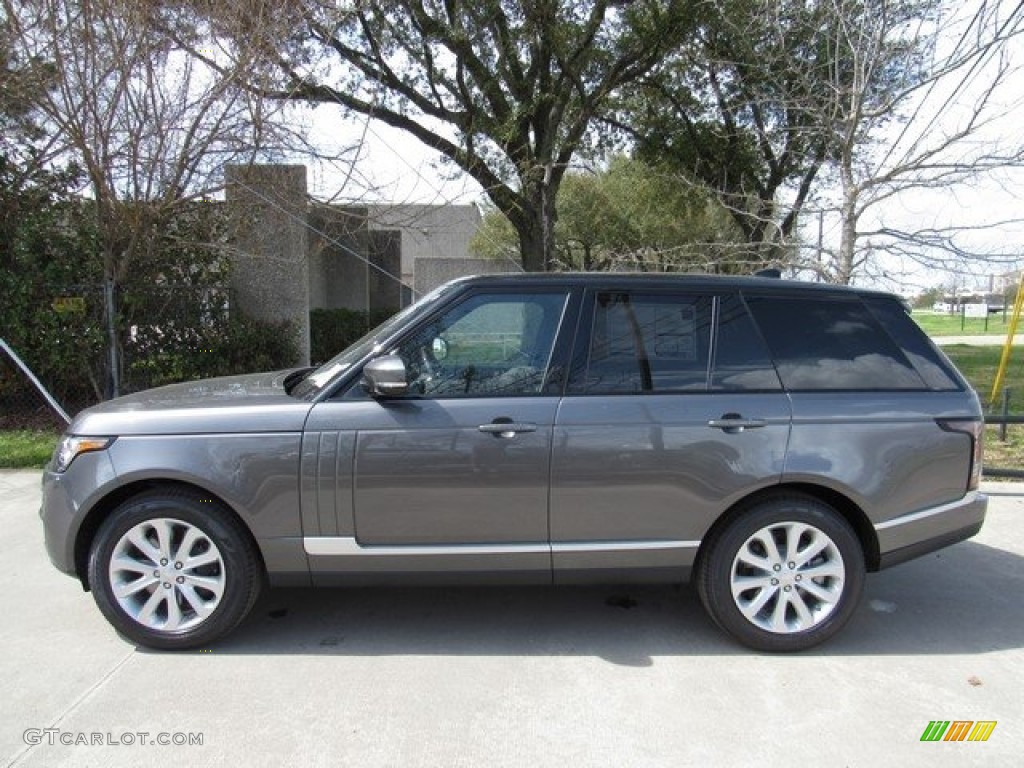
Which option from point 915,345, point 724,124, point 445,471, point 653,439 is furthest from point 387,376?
point 724,124

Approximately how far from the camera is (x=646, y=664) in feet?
11.5

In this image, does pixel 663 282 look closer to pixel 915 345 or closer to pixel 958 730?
pixel 915 345

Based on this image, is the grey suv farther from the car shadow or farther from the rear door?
the car shadow

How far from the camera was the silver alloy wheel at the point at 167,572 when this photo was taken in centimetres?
350

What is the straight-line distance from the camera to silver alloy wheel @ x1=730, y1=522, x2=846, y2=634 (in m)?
3.58

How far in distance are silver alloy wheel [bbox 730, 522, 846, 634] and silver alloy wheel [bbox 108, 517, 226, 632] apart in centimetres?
249

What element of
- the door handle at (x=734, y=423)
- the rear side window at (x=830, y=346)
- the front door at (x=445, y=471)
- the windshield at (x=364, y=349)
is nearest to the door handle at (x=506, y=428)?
the front door at (x=445, y=471)

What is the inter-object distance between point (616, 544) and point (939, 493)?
64.6 inches

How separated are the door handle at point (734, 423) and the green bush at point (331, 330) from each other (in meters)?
9.86

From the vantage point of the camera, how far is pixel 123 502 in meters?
3.55

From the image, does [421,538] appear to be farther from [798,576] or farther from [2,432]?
[2,432]

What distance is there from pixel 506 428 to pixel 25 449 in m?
6.17

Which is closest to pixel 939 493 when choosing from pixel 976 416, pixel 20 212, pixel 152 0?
pixel 976 416

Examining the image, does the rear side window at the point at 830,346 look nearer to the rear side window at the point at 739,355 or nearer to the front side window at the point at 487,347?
the rear side window at the point at 739,355
